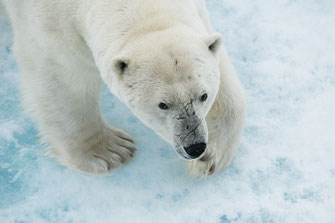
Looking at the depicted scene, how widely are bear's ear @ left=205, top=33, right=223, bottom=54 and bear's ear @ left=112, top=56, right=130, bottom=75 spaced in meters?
0.38

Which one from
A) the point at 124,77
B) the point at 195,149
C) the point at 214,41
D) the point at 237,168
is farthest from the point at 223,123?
the point at 124,77

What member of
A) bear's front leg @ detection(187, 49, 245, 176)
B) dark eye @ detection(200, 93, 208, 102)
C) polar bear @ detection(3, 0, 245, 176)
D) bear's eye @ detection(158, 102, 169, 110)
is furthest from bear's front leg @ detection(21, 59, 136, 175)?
dark eye @ detection(200, 93, 208, 102)

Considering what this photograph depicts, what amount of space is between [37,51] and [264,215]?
1.60 metres

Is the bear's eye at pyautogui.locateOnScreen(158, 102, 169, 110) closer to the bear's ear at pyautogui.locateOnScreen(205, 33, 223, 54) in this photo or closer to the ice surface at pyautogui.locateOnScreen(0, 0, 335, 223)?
the bear's ear at pyautogui.locateOnScreen(205, 33, 223, 54)

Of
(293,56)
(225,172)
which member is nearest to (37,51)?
(225,172)

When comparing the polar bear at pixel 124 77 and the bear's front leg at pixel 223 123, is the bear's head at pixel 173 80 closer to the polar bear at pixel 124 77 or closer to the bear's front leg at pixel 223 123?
the polar bear at pixel 124 77

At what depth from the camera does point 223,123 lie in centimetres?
281

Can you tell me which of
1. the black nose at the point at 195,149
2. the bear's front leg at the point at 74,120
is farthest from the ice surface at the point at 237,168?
the black nose at the point at 195,149

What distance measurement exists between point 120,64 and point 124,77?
0.28 ft

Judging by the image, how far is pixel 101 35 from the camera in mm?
2316

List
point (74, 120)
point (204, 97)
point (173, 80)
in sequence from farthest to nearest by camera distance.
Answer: point (74, 120) < point (204, 97) < point (173, 80)

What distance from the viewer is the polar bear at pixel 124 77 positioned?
6.82ft

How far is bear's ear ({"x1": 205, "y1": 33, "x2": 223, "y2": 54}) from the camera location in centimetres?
215

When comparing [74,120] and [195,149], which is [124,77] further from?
[74,120]
